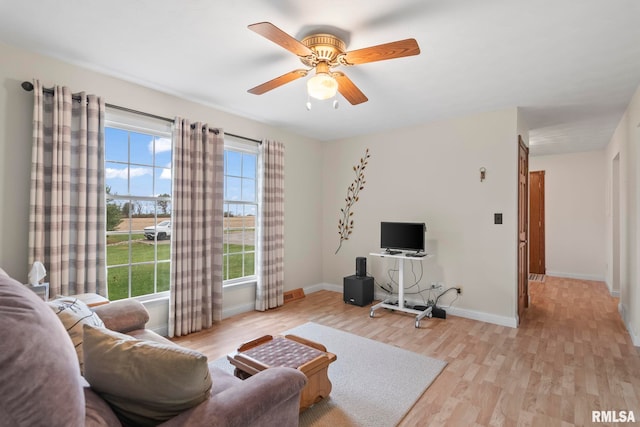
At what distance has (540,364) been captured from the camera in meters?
2.77

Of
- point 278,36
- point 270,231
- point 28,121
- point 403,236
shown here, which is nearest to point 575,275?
point 403,236

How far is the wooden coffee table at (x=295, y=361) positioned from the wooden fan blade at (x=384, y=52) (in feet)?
6.64

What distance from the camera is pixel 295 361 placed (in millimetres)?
2076

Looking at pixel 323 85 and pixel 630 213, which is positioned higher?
pixel 323 85

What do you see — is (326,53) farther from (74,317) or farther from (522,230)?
(522,230)

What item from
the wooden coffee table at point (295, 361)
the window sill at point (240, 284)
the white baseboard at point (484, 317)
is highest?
the window sill at point (240, 284)

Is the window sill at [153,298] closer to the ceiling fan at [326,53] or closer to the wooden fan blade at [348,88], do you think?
the ceiling fan at [326,53]

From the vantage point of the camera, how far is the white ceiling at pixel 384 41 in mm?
1974

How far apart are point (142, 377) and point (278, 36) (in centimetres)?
184

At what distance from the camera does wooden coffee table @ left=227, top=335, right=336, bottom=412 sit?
2.02 metres

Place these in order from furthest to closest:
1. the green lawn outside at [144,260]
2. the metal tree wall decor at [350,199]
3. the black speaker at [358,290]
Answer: the metal tree wall decor at [350,199], the black speaker at [358,290], the green lawn outside at [144,260]

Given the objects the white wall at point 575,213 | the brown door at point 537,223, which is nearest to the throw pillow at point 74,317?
the brown door at point 537,223

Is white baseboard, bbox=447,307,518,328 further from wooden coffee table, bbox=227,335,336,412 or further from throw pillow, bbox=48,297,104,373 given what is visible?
throw pillow, bbox=48,297,104,373

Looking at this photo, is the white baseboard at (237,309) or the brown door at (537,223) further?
the brown door at (537,223)
